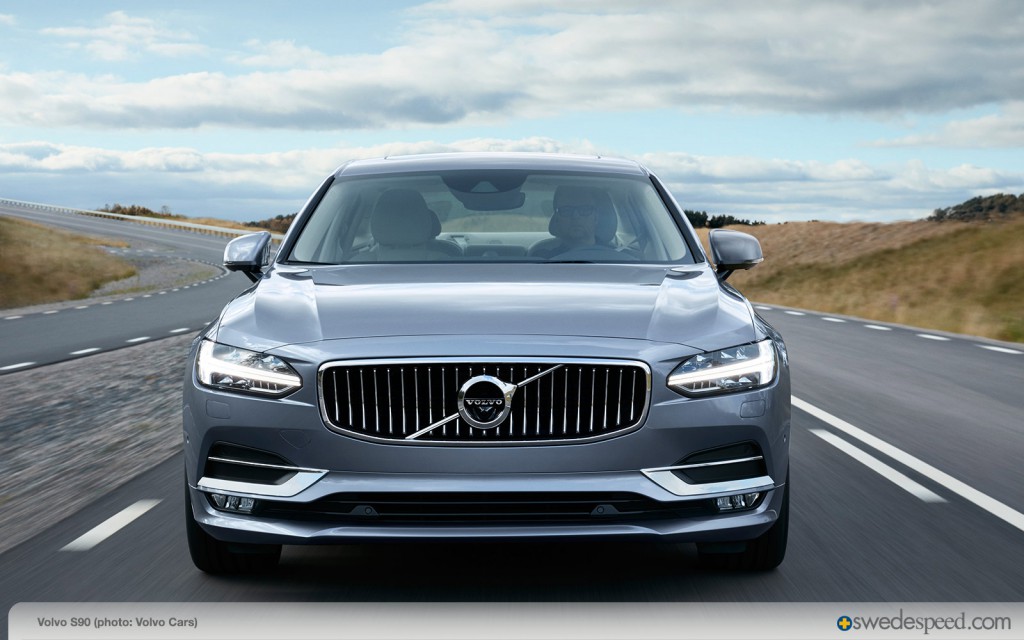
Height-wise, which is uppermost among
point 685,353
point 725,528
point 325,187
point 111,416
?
point 325,187

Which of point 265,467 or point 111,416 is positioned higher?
point 265,467

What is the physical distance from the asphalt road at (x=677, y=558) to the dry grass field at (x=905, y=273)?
1399 cm

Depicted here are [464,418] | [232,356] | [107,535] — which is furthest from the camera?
[107,535]

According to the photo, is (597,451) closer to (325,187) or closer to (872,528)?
(872,528)

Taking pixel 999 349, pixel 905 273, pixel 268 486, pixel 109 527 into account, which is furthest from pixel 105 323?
pixel 905 273

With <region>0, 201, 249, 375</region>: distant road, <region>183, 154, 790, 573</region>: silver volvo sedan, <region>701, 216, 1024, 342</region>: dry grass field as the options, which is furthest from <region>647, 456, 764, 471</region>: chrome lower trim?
<region>701, 216, 1024, 342</region>: dry grass field

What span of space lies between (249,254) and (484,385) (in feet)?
6.85

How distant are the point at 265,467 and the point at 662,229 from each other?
256 centimetres

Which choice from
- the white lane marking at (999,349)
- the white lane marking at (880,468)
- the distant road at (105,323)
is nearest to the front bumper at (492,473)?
the white lane marking at (880,468)

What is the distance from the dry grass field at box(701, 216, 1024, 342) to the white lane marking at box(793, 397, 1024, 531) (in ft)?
39.4

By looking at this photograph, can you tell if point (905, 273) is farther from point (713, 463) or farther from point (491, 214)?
point (713, 463)

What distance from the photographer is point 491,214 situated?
22.3ft

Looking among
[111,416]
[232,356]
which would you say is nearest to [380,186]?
[232,356]

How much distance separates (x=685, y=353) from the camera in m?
4.54
